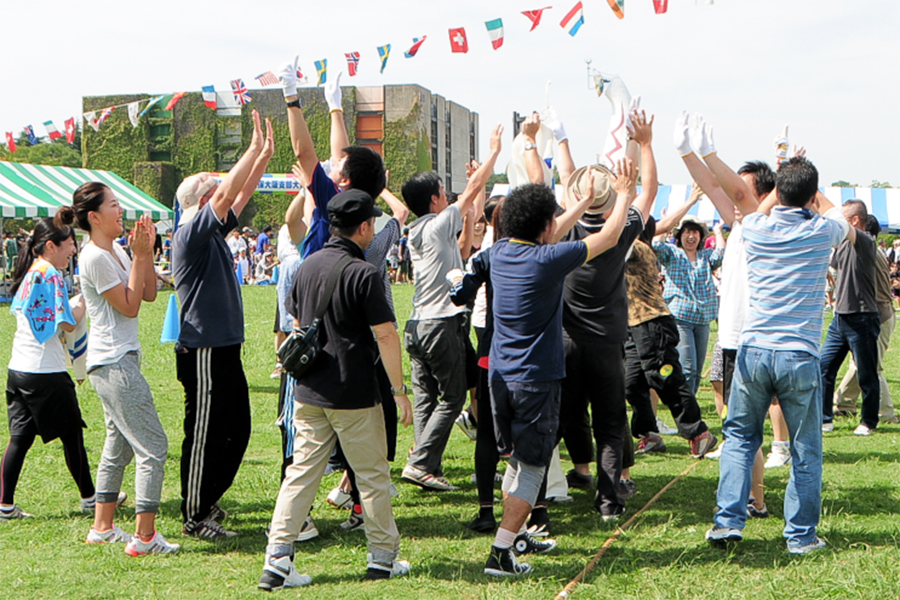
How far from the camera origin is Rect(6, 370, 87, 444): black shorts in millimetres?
5062

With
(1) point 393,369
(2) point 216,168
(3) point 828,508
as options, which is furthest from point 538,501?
(2) point 216,168

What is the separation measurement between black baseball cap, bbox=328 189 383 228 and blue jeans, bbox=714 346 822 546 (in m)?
2.04

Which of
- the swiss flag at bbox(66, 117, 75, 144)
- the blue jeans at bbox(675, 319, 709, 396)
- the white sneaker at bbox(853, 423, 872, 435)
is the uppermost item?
the swiss flag at bbox(66, 117, 75, 144)

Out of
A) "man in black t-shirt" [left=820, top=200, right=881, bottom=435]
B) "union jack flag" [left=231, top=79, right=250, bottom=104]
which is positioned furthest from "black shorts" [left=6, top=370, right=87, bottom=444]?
"union jack flag" [left=231, top=79, right=250, bottom=104]

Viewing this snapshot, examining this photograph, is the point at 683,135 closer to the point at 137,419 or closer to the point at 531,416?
the point at 531,416

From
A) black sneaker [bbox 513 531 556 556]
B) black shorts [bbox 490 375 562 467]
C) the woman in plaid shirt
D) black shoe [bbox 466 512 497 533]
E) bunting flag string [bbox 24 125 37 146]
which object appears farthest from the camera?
bunting flag string [bbox 24 125 37 146]

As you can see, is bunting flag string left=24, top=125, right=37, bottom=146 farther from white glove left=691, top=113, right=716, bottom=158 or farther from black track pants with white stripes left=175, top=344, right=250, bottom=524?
white glove left=691, top=113, right=716, bottom=158

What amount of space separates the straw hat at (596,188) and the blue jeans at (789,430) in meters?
1.16

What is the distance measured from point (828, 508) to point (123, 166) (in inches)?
2371

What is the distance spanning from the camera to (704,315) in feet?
24.4

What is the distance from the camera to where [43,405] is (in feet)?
16.6

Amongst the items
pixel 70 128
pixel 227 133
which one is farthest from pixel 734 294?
pixel 227 133

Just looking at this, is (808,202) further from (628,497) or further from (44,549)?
(44,549)

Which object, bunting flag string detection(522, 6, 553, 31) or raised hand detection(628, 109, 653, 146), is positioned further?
bunting flag string detection(522, 6, 553, 31)
